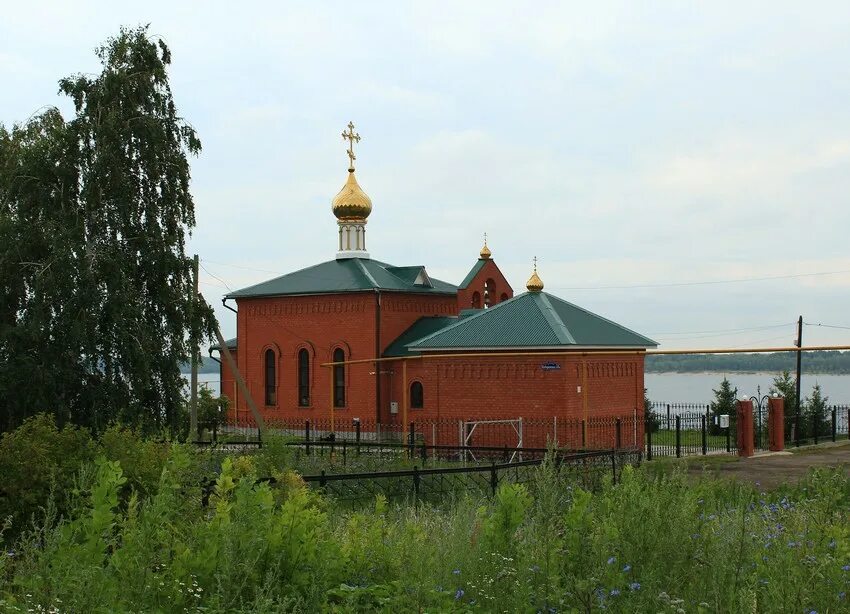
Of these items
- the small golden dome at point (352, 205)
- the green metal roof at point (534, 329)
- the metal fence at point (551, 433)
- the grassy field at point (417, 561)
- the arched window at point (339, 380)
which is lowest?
the metal fence at point (551, 433)

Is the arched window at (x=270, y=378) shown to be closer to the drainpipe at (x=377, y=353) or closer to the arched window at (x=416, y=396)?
the drainpipe at (x=377, y=353)

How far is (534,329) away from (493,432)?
2.94m

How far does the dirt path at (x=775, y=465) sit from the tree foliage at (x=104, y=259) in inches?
465

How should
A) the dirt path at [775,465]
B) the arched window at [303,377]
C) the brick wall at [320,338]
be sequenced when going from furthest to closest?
the arched window at [303,377], the brick wall at [320,338], the dirt path at [775,465]

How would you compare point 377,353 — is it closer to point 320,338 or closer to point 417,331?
point 417,331

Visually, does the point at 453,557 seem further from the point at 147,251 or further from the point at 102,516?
the point at 147,251

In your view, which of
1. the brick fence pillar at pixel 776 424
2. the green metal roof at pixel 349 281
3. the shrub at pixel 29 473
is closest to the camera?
the shrub at pixel 29 473

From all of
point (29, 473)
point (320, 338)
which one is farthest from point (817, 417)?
point (29, 473)

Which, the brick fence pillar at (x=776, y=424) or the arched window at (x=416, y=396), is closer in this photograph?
the brick fence pillar at (x=776, y=424)

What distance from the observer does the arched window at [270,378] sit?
33.4 m

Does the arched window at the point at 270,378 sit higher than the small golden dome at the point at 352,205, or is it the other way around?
the small golden dome at the point at 352,205

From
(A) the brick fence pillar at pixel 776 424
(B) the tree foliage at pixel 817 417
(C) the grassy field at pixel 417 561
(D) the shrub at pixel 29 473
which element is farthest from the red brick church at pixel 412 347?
(C) the grassy field at pixel 417 561

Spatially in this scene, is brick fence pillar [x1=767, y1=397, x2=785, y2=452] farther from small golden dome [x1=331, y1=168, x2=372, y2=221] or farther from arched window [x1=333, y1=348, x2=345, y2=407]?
small golden dome [x1=331, y1=168, x2=372, y2=221]

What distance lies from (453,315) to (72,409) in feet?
47.1
